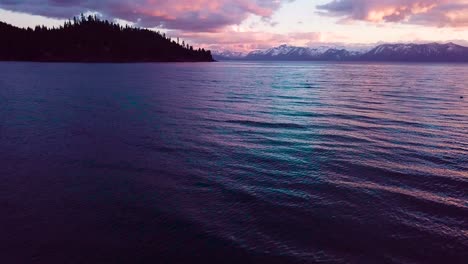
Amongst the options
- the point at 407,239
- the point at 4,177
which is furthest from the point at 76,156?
the point at 407,239

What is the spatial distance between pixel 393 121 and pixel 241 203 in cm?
2502

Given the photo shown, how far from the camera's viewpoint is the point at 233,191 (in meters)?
16.7

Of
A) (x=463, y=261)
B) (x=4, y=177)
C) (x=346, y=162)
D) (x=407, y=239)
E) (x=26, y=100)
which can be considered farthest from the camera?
(x=26, y=100)

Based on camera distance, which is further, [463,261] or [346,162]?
[346,162]

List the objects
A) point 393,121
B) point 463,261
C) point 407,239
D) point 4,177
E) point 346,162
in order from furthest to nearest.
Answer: point 393,121 < point 346,162 < point 4,177 < point 407,239 < point 463,261

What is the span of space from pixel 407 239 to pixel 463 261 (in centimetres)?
177

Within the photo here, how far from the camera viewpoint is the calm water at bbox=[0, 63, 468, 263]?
11.9 meters

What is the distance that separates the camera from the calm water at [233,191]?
11.9m

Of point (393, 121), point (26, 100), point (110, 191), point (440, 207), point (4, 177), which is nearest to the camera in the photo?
point (440, 207)

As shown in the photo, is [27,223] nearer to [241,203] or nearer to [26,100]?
[241,203]

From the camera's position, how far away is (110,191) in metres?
16.6

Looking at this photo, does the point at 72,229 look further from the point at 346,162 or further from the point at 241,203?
the point at 346,162

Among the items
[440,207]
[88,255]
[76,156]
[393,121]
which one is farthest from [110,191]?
[393,121]

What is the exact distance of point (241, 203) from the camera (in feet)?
50.5
